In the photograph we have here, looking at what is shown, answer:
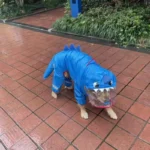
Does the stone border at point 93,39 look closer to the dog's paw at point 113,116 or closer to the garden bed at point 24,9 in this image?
the dog's paw at point 113,116

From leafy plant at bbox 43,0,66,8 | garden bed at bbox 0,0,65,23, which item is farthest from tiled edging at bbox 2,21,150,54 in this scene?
leafy plant at bbox 43,0,66,8

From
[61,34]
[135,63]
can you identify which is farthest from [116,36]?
[61,34]

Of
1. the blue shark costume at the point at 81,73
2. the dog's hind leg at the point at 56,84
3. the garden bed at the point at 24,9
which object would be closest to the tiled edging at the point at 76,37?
the garden bed at the point at 24,9

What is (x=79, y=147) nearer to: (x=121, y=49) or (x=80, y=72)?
(x=80, y=72)

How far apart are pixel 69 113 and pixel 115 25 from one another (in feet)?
8.16

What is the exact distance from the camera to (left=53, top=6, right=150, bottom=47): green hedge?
138 inches

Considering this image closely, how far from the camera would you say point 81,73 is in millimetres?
1705

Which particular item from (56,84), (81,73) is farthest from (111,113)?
(56,84)

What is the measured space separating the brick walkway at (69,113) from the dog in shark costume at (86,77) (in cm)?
18

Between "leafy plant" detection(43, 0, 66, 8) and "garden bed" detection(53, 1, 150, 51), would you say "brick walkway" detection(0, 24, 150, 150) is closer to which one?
"garden bed" detection(53, 1, 150, 51)

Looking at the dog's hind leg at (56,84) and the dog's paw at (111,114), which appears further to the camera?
the dog's hind leg at (56,84)

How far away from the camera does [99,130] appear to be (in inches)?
71.9

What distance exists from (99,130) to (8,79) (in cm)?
184

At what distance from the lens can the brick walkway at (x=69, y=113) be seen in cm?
174
